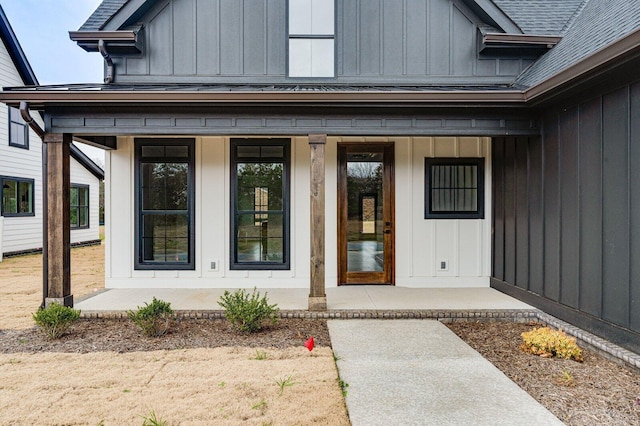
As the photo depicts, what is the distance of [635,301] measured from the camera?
141 inches

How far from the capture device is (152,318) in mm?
4273

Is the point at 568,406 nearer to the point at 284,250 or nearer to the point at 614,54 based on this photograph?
the point at 614,54

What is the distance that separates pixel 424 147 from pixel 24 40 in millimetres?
50172

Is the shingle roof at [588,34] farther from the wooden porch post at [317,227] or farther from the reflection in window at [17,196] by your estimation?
the reflection in window at [17,196]

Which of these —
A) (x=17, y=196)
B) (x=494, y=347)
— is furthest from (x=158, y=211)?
(x=17, y=196)

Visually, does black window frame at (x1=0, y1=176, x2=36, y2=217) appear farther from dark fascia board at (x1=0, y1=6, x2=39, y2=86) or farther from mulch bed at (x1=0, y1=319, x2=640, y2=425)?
mulch bed at (x1=0, y1=319, x2=640, y2=425)

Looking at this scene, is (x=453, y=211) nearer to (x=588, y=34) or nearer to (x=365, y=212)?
(x=365, y=212)

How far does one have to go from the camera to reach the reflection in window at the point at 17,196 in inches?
437

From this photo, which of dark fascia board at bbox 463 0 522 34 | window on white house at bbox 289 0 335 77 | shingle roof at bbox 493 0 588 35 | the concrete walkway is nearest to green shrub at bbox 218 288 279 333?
the concrete walkway

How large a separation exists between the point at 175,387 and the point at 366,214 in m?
4.11

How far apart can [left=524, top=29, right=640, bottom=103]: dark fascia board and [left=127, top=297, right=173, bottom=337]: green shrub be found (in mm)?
4884

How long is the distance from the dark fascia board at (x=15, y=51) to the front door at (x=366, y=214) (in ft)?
36.6

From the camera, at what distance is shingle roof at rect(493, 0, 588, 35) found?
253 inches

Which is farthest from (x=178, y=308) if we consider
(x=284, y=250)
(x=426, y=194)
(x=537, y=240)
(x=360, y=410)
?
(x=537, y=240)
